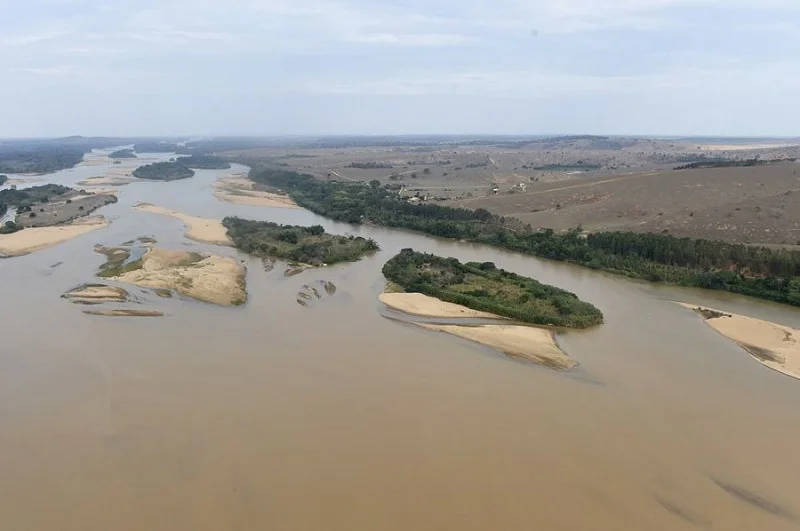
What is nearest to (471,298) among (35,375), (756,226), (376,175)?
(35,375)

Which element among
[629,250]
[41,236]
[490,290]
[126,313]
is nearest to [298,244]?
[126,313]

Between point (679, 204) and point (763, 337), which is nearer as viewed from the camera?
point (763, 337)

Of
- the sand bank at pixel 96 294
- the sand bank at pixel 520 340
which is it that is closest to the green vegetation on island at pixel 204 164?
the sand bank at pixel 96 294

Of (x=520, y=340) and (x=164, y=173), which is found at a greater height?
(x=164, y=173)

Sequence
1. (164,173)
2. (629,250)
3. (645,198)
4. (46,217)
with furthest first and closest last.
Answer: (164,173)
(645,198)
(46,217)
(629,250)

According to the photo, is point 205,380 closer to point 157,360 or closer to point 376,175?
point 157,360

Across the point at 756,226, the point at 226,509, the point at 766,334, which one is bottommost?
the point at 226,509

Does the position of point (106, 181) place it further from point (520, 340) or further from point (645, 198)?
point (520, 340)
